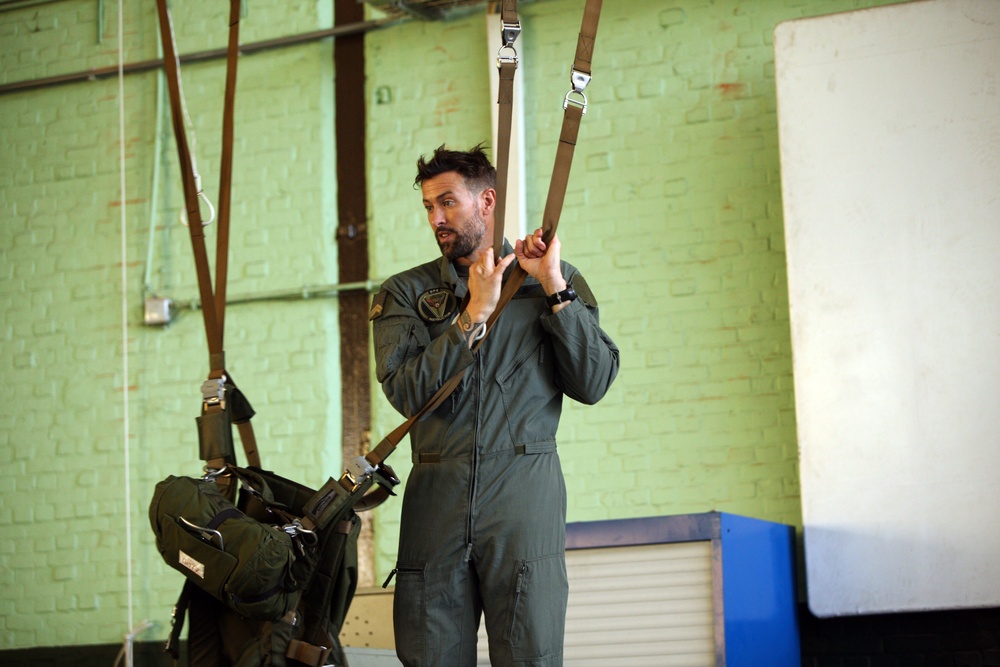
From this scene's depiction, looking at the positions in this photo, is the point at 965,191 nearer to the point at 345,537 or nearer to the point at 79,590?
the point at 345,537

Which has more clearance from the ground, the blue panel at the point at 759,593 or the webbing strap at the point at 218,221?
the webbing strap at the point at 218,221

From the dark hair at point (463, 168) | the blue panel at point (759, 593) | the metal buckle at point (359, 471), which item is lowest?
the blue panel at point (759, 593)

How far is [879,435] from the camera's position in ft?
14.2

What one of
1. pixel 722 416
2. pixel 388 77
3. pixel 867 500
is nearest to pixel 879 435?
pixel 867 500

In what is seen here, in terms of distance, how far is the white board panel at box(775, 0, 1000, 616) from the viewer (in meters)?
4.22

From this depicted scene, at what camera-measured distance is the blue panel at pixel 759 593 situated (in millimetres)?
3480

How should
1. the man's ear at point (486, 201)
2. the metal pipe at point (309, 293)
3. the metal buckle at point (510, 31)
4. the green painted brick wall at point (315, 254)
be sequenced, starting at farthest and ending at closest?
the metal pipe at point (309, 293) < the green painted brick wall at point (315, 254) < the man's ear at point (486, 201) < the metal buckle at point (510, 31)

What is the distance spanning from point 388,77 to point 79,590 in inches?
116

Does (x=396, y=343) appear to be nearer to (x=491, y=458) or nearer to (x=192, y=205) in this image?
(x=491, y=458)

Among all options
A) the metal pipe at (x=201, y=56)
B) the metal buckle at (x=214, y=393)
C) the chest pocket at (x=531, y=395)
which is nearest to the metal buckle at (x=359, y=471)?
the chest pocket at (x=531, y=395)

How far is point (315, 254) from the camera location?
18.5 ft

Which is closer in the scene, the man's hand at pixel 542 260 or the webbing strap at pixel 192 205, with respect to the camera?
the man's hand at pixel 542 260

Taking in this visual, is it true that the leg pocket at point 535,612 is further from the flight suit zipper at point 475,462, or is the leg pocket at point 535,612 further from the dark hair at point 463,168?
the dark hair at point 463,168

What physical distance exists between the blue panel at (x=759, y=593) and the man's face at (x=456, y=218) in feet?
4.11
